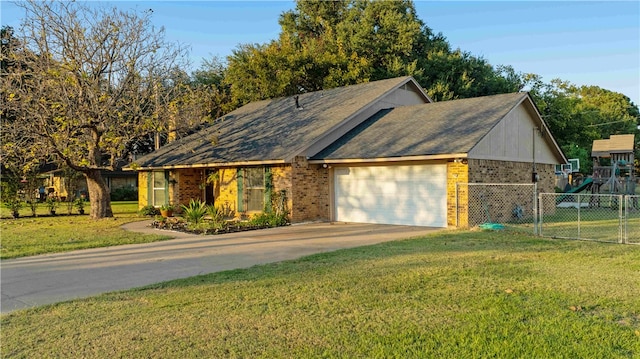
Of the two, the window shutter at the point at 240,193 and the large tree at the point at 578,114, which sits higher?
the large tree at the point at 578,114

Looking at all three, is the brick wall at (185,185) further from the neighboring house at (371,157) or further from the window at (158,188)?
the window at (158,188)

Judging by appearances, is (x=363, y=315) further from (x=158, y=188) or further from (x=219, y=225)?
(x=158, y=188)

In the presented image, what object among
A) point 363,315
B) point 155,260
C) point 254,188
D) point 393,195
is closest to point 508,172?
point 393,195

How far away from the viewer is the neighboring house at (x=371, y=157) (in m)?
14.9

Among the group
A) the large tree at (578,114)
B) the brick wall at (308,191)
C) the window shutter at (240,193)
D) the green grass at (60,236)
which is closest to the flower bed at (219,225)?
the brick wall at (308,191)

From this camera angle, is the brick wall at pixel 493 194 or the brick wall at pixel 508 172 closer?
the brick wall at pixel 493 194

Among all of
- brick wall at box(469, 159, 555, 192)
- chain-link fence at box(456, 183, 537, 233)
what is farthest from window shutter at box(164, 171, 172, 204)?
brick wall at box(469, 159, 555, 192)

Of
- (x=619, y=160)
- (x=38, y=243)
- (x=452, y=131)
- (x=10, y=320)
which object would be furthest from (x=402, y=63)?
(x=10, y=320)

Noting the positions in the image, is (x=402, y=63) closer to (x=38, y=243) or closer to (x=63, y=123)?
(x=63, y=123)

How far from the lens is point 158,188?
72.5 ft

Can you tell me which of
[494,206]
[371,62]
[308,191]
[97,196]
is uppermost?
[371,62]

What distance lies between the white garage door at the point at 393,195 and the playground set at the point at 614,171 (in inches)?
490

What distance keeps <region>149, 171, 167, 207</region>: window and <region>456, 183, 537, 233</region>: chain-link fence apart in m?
13.1

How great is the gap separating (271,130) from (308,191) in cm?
415
